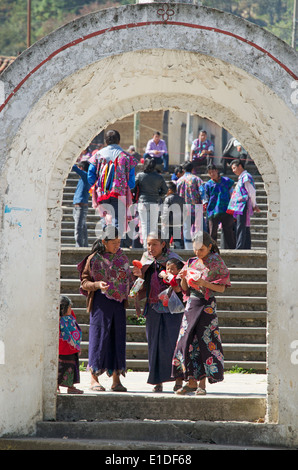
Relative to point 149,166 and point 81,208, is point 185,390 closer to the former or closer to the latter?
point 149,166

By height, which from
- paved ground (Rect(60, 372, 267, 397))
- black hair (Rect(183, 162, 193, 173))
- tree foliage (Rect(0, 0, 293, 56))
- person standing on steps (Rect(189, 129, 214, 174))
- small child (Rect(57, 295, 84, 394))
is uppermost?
tree foliage (Rect(0, 0, 293, 56))

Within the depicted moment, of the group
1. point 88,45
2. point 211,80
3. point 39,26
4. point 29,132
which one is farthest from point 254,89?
point 39,26

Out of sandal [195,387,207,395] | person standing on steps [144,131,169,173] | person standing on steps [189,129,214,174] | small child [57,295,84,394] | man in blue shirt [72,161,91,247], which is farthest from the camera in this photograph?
person standing on steps [144,131,169,173]

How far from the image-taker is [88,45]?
21.5 ft

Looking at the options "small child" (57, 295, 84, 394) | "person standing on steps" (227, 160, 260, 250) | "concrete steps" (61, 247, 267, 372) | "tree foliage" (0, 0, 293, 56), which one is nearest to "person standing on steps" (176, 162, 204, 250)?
"person standing on steps" (227, 160, 260, 250)

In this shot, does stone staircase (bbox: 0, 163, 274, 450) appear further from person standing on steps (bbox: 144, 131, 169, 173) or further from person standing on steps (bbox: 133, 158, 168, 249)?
person standing on steps (bbox: 144, 131, 169, 173)

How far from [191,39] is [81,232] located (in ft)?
→ 22.5

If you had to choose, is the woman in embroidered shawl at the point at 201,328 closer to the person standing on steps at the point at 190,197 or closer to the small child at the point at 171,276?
the small child at the point at 171,276

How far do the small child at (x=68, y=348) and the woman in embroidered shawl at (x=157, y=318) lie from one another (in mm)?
771

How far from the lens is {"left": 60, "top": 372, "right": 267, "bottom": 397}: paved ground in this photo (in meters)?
8.11

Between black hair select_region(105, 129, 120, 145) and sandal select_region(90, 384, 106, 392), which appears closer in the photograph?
sandal select_region(90, 384, 106, 392)

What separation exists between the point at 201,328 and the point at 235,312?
11.2 ft

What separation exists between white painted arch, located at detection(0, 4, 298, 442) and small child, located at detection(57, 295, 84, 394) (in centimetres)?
71

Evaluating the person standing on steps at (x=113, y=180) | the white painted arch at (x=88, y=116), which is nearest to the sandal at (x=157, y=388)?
the white painted arch at (x=88, y=116)
